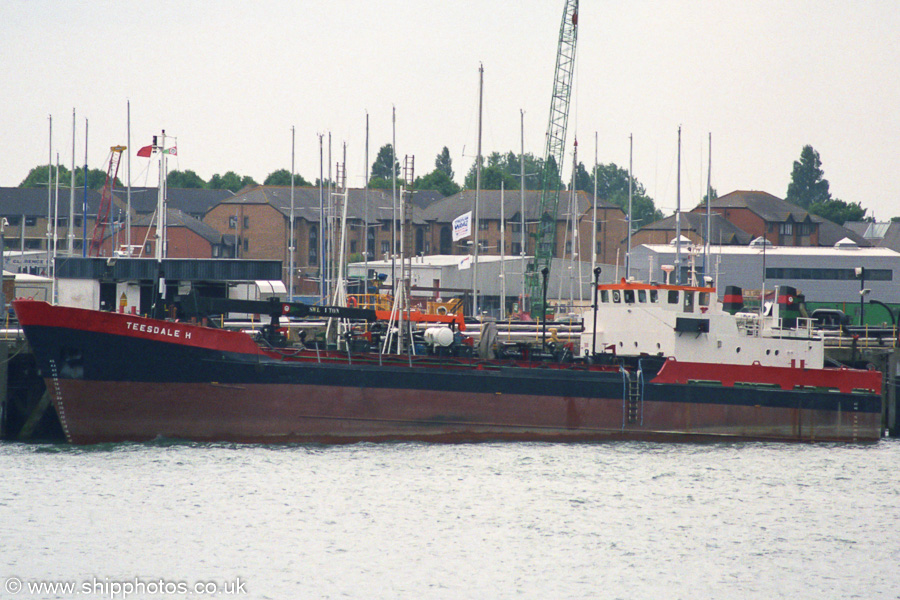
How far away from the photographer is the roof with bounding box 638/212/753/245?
96312mm

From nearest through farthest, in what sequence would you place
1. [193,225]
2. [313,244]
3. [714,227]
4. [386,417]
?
[386,417]
[714,227]
[193,225]
[313,244]

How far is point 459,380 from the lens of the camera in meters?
34.3

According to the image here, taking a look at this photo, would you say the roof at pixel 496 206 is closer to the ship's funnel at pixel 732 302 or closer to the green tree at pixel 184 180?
the green tree at pixel 184 180

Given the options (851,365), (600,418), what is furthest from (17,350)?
(851,365)

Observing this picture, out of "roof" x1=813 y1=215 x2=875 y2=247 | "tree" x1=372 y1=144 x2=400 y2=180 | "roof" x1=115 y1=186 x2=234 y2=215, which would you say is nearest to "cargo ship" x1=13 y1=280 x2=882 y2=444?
"roof" x1=813 y1=215 x2=875 y2=247

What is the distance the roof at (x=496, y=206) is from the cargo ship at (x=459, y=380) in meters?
61.8

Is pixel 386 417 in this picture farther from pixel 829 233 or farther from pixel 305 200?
pixel 829 233

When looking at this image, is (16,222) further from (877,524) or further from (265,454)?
(877,524)

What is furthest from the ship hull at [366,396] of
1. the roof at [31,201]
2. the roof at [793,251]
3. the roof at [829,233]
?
the roof at [31,201]

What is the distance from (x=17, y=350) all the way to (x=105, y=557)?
15.9 meters

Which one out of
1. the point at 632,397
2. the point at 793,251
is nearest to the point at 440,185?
the point at 793,251

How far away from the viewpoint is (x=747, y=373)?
3691cm

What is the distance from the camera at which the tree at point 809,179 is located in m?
178

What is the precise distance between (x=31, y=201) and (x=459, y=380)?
3427 inches
